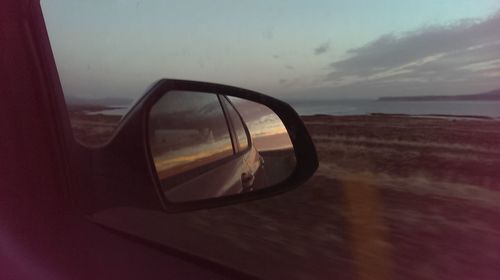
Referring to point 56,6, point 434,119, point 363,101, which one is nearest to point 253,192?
point 363,101

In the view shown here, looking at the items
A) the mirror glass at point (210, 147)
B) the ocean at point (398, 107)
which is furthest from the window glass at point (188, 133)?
the ocean at point (398, 107)

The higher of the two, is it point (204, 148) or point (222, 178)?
point (204, 148)

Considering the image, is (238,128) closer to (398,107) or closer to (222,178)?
(222,178)

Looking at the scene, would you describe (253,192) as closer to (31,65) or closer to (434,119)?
(434,119)

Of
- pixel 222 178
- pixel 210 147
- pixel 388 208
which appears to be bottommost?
pixel 388 208

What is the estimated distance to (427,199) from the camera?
1.89 metres

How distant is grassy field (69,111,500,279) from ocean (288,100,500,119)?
0.07ft

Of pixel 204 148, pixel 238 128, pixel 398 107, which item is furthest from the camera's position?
pixel 204 148

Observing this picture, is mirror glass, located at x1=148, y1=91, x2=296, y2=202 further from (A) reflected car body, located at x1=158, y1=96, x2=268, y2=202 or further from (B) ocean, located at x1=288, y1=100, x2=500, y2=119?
(B) ocean, located at x1=288, y1=100, x2=500, y2=119

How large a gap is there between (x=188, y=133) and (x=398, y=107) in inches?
31.2

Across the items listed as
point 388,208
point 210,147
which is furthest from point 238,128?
point 388,208

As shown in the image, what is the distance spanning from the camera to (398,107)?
75.2 inches

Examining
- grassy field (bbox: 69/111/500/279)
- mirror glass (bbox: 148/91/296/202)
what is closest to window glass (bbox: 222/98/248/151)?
mirror glass (bbox: 148/91/296/202)

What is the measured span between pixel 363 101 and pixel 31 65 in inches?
56.5
